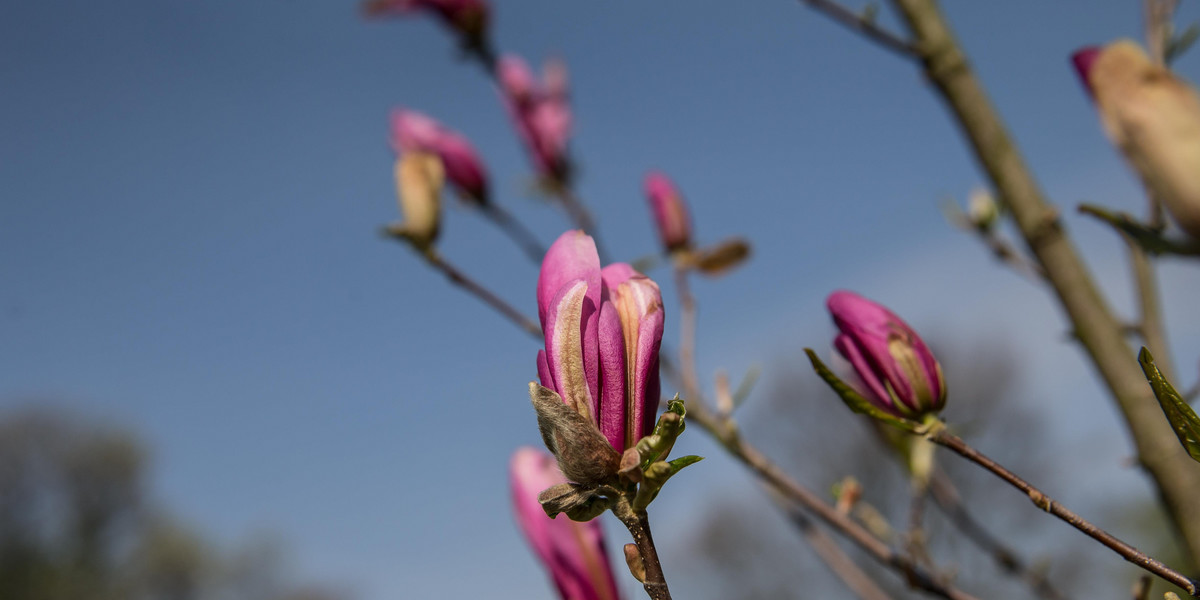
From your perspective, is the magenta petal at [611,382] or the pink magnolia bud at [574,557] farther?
the pink magnolia bud at [574,557]

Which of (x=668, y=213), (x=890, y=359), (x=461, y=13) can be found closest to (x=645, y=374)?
(x=890, y=359)

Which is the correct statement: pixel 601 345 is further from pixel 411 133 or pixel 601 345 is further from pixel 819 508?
pixel 411 133

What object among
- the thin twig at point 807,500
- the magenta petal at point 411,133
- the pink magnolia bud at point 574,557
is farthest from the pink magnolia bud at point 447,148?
the pink magnolia bud at point 574,557

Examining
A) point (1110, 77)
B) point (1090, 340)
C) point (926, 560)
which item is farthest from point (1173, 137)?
point (926, 560)

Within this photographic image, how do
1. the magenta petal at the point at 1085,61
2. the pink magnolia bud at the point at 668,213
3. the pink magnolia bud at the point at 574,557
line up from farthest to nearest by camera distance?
the pink magnolia bud at the point at 668,213, the pink magnolia bud at the point at 574,557, the magenta petal at the point at 1085,61

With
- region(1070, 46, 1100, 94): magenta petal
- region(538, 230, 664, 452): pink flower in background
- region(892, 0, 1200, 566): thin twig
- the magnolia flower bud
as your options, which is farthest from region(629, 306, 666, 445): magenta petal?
the magnolia flower bud

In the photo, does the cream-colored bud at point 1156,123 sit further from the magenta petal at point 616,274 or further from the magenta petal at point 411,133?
the magenta petal at point 411,133

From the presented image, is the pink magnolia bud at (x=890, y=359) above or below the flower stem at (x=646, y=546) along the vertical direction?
above
